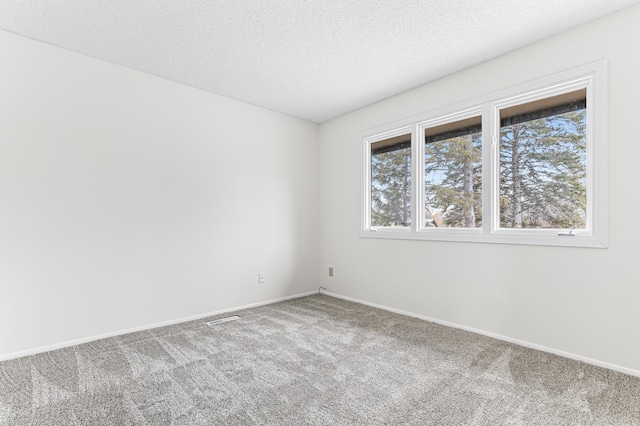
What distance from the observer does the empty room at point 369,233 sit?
1.93 meters

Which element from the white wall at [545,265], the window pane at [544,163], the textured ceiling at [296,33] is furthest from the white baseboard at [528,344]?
the textured ceiling at [296,33]

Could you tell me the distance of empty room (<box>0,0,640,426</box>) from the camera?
1929 mm

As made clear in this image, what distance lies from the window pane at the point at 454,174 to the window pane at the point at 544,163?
232 millimetres

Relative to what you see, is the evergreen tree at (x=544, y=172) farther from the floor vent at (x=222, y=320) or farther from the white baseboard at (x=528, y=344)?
the floor vent at (x=222, y=320)

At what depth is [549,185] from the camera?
2.53 metres

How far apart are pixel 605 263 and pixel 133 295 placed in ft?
12.7

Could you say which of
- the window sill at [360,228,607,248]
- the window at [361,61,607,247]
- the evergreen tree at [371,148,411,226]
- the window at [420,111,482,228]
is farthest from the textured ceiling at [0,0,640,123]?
the window sill at [360,228,607,248]

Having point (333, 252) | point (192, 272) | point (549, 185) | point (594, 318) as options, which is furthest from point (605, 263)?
point (192, 272)

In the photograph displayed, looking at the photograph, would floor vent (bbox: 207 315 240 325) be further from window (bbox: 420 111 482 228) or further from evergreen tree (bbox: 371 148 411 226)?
window (bbox: 420 111 482 228)

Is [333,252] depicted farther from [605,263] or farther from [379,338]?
[605,263]

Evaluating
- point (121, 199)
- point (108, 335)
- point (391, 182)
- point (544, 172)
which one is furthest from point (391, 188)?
point (108, 335)

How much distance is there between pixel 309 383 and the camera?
1.96 metres

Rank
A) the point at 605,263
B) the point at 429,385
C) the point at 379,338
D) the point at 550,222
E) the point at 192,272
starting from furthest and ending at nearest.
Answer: the point at 192,272 → the point at 379,338 → the point at 550,222 → the point at 605,263 → the point at 429,385

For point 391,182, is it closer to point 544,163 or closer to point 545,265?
point 544,163
